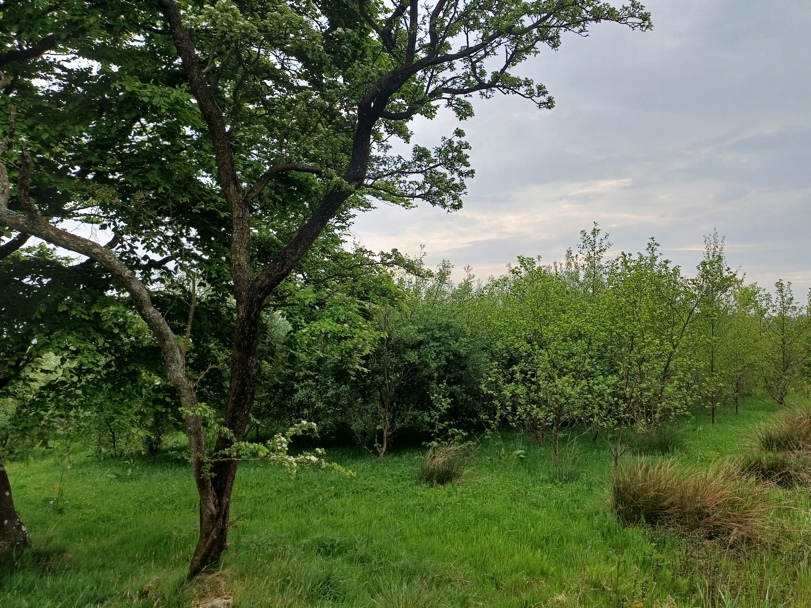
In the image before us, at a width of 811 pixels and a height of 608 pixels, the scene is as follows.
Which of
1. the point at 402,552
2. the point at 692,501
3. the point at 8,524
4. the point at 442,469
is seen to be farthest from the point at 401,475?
the point at 8,524

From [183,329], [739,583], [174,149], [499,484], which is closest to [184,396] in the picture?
[183,329]

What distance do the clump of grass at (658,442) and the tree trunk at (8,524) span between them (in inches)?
440

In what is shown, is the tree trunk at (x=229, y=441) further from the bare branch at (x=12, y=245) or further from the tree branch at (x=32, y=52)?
the tree branch at (x=32, y=52)

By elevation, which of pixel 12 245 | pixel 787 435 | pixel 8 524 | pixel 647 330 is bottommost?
pixel 8 524

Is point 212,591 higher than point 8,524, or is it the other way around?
point 8,524

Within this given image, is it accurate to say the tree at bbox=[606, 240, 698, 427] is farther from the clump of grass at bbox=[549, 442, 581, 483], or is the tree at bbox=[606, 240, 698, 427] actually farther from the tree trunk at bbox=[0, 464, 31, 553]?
the tree trunk at bbox=[0, 464, 31, 553]

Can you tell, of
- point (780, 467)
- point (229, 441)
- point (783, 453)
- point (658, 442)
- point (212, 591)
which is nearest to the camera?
point (212, 591)

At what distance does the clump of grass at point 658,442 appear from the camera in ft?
35.0

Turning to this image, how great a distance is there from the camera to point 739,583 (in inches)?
175

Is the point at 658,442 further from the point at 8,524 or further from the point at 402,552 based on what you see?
the point at 8,524

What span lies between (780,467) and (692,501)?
3.13 metres

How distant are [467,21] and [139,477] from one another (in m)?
12.6

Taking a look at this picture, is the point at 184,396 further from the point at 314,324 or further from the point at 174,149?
the point at 174,149

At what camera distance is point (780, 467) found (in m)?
7.87
